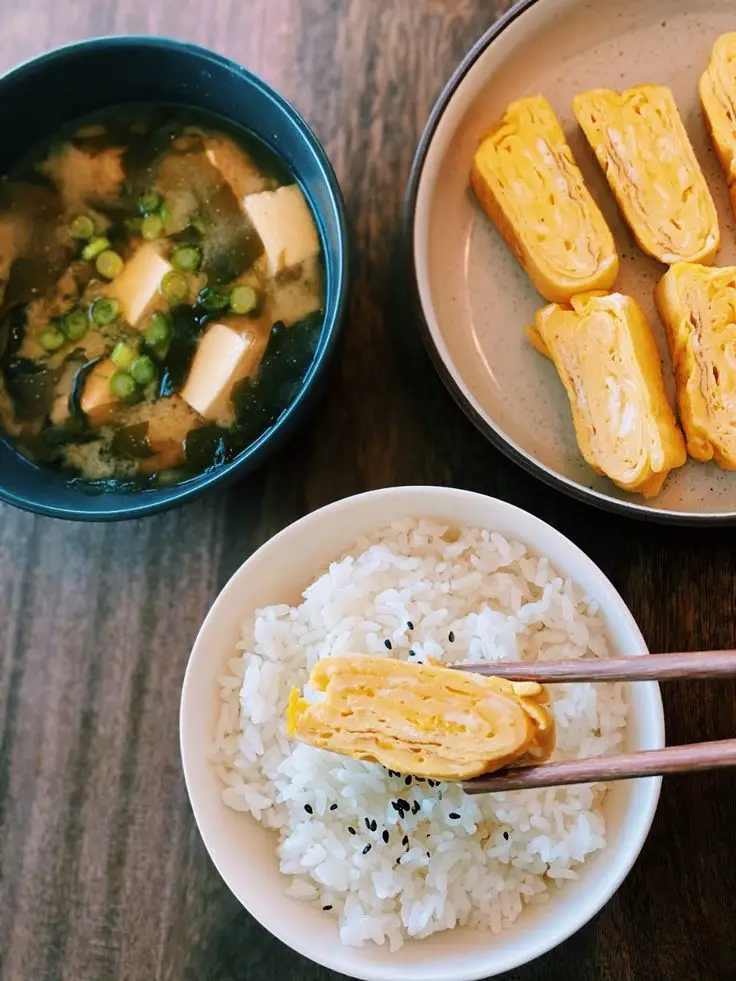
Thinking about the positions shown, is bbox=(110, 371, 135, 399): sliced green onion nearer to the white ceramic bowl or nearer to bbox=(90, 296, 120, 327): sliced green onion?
bbox=(90, 296, 120, 327): sliced green onion

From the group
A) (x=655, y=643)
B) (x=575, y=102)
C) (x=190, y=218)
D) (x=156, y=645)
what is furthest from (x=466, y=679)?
(x=575, y=102)

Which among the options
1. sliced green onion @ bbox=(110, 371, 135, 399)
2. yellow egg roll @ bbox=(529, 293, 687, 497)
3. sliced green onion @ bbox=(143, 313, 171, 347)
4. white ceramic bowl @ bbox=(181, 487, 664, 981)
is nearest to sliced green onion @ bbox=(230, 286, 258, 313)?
sliced green onion @ bbox=(143, 313, 171, 347)

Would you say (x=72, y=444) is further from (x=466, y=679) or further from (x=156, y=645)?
(x=466, y=679)

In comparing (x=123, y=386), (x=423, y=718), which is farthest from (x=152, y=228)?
(x=423, y=718)

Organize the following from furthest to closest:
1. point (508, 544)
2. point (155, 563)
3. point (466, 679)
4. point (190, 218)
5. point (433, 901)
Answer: point (155, 563)
point (190, 218)
point (508, 544)
point (433, 901)
point (466, 679)

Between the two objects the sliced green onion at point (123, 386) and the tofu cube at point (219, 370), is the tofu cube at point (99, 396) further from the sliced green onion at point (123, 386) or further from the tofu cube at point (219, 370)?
the tofu cube at point (219, 370)
